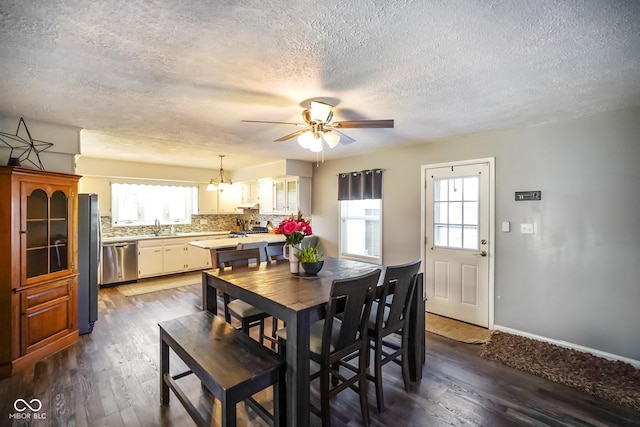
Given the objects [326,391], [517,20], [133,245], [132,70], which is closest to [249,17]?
[132,70]

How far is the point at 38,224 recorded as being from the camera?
2.84 metres

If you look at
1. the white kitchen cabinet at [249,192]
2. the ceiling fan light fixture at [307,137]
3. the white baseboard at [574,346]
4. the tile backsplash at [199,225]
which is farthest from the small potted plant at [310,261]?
the white kitchen cabinet at [249,192]

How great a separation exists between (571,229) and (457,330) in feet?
5.37

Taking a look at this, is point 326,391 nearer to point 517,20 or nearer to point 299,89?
point 299,89

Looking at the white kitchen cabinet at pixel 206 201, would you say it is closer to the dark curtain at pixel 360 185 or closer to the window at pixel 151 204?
the window at pixel 151 204

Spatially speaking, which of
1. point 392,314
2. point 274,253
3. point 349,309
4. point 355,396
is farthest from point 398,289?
point 274,253

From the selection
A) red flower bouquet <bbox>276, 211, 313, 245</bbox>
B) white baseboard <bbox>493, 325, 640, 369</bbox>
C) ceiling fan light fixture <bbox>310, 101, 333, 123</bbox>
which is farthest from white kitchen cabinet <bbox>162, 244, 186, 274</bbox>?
white baseboard <bbox>493, 325, 640, 369</bbox>

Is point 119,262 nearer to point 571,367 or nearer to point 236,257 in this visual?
point 236,257

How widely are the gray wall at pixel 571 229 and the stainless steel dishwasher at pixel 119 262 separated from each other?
5703 millimetres

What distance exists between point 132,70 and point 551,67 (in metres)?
2.76

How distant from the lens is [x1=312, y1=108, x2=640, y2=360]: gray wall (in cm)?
269

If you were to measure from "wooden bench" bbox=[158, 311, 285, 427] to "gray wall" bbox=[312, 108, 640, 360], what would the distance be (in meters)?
2.98

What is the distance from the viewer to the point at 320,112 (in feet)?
7.59

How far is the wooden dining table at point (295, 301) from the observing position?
5.54 ft
